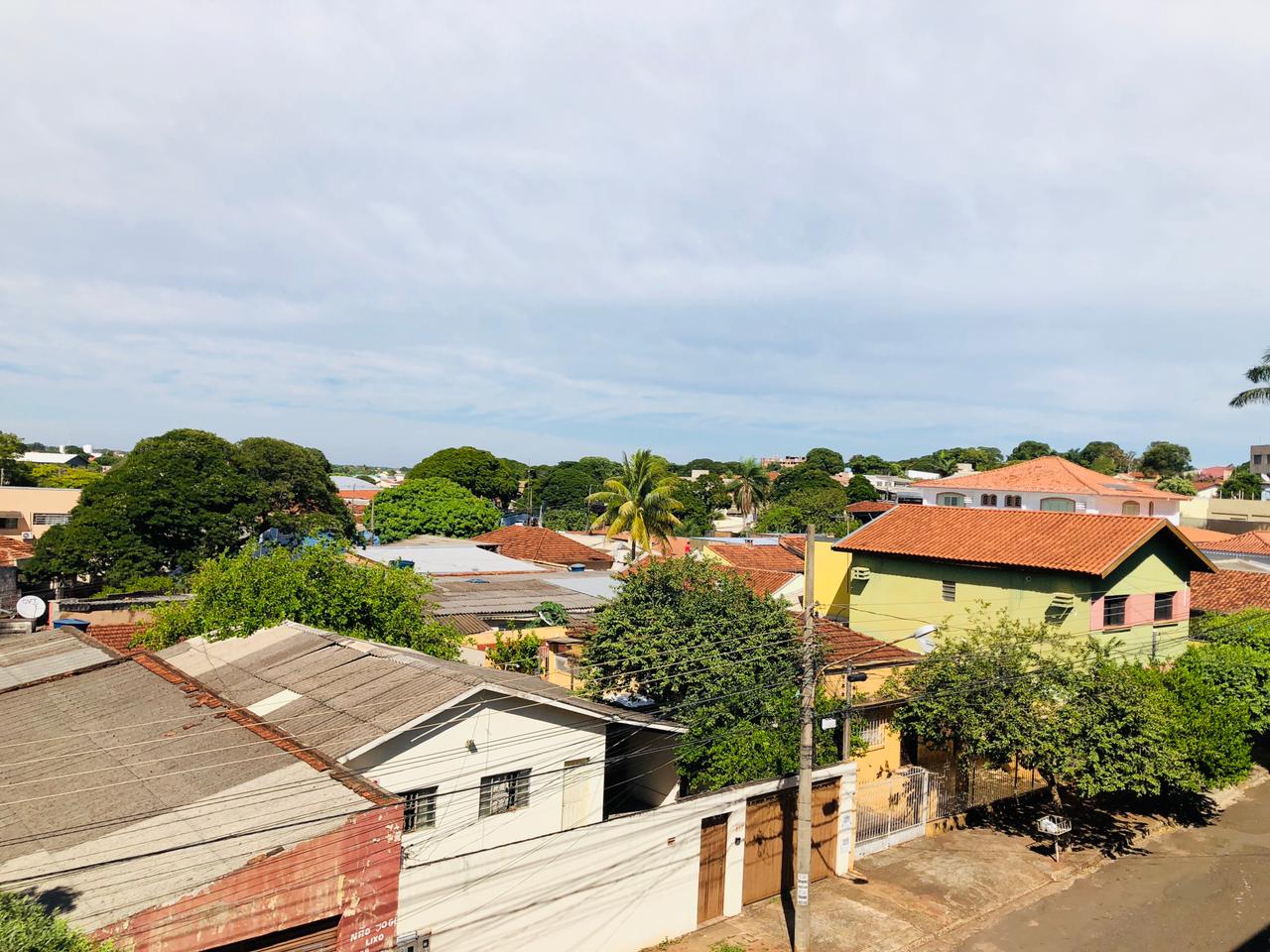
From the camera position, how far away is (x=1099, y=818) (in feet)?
69.8

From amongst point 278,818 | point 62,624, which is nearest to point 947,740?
point 278,818

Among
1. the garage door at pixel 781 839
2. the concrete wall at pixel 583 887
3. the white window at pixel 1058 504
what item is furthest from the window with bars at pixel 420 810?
the white window at pixel 1058 504

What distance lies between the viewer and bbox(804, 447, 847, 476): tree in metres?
137

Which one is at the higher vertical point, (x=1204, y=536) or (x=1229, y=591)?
(x=1204, y=536)

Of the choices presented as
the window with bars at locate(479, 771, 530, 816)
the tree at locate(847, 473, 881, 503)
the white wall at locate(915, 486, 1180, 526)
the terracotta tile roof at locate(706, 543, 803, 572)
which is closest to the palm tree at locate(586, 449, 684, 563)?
the terracotta tile roof at locate(706, 543, 803, 572)

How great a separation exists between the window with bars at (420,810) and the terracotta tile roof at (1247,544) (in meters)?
47.3

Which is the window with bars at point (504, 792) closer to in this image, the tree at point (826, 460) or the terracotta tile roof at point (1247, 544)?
the terracotta tile roof at point (1247, 544)

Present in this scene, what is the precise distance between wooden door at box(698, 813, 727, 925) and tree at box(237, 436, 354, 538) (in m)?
39.7

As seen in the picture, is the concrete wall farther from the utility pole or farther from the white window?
the white window

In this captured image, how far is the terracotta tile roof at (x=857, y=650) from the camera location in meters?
21.7

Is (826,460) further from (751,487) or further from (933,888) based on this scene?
(933,888)

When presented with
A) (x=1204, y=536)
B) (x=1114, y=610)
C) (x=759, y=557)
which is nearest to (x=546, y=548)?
(x=759, y=557)

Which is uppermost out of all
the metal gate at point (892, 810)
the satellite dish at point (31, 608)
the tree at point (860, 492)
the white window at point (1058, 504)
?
the tree at point (860, 492)

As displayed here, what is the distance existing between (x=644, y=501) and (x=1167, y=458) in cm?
10050
